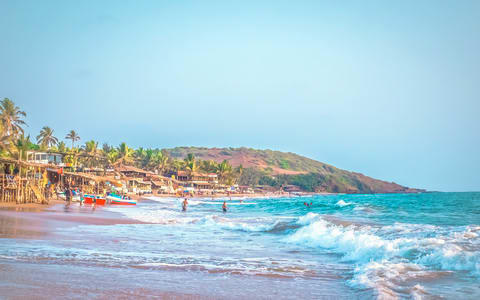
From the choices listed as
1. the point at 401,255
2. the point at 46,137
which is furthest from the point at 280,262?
the point at 46,137

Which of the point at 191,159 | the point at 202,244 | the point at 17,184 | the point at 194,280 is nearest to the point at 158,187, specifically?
the point at 191,159

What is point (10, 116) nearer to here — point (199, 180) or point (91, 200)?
point (91, 200)

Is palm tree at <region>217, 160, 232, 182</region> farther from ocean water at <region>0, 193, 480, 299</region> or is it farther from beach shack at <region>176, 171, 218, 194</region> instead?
ocean water at <region>0, 193, 480, 299</region>

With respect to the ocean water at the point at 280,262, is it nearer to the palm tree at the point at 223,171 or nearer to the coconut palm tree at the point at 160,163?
the coconut palm tree at the point at 160,163

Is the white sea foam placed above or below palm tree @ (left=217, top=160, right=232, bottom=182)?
below

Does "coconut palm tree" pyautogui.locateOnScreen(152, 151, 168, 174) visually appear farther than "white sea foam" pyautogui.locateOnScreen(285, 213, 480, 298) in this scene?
Yes

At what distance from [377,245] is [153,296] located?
794cm

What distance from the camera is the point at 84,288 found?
23.5 ft

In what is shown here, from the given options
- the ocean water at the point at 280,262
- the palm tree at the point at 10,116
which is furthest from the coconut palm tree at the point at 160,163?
the ocean water at the point at 280,262

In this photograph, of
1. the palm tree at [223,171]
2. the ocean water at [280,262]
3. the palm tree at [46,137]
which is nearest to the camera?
the ocean water at [280,262]

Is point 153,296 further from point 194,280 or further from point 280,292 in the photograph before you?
point 280,292

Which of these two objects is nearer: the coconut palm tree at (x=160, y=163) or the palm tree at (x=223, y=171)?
the coconut palm tree at (x=160, y=163)

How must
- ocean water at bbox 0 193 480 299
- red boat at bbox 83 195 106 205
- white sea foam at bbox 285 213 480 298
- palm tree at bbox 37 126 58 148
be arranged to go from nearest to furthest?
ocean water at bbox 0 193 480 299, white sea foam at bbox 285 213 480 298, red boat at bbox 83 195 106 205, palm tree at bbox 37 126 58 148

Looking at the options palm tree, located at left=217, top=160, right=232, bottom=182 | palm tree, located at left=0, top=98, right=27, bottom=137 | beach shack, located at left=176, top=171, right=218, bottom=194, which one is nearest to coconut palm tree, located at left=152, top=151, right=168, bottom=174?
beach shack, located at left=176, top=171, right=218, bottom=194
